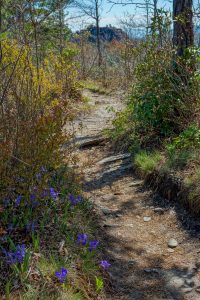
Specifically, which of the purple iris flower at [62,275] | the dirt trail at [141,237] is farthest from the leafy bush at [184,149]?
the purple iris flower at [62,275]

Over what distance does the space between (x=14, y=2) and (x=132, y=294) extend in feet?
8.46

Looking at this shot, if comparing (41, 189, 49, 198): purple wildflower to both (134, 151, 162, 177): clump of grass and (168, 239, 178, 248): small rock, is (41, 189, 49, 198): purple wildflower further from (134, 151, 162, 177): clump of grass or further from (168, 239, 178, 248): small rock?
(134, 151, 162, 177): clump of grass

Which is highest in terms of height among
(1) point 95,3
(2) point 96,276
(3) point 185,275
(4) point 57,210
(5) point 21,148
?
(1) point 95,3

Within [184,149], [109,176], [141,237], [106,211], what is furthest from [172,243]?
[109,176]

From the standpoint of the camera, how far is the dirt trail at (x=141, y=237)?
3059 mm

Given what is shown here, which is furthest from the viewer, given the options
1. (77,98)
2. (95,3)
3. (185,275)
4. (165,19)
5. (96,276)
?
(95,3)

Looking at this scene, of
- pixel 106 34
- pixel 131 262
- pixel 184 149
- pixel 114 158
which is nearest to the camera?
pixel 131 262

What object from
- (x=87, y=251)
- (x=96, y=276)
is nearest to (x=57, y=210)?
(x=87, y=251)

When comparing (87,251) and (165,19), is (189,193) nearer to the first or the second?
(87,251)

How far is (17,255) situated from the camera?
258 centimetres

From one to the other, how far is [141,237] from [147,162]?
147 centimetres

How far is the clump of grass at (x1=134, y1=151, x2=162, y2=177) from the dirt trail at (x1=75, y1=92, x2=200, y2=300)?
0.16 meters

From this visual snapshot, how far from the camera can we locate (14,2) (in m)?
3.44

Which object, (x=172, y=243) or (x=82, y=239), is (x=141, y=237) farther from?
(x=82, y=239)
